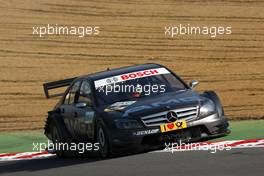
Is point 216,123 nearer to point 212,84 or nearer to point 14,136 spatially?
point 14,136

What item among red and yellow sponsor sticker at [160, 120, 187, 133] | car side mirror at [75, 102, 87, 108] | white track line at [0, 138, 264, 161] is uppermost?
car side mirror at [75, 102, 87, 108]

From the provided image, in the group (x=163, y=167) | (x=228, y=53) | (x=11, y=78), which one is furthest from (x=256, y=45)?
(x=163, y=167)

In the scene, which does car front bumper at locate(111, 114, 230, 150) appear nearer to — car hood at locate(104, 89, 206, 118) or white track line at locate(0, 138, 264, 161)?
car hood at locate(104, 89, 206, 118)

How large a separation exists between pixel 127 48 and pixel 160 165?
15.9m

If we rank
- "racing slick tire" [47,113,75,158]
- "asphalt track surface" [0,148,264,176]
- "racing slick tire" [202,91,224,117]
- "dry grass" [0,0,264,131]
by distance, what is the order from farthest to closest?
"dry grass" [0,0,264,131]
"racing slick tire" [47,113,75,158]
"racing slick tire" [202,91,224,117]
"asphalt track surface" [0,148,264,176]

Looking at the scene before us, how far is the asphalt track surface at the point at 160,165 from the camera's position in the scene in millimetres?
9906

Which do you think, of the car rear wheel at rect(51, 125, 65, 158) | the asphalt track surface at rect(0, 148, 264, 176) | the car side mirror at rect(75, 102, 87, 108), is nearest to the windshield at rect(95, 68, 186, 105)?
the car side mirror at rect(75, 102, 87, 108)

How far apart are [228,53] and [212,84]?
12.0ft

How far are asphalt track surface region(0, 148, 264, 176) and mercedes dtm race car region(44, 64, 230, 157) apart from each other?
0.27 metres

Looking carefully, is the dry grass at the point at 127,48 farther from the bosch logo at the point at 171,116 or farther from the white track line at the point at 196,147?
the bosch logo at the point at 171,116

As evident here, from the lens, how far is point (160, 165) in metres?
10.7

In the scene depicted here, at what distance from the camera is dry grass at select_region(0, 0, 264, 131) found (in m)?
20.6

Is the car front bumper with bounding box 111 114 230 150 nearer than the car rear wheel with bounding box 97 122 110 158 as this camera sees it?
Yes

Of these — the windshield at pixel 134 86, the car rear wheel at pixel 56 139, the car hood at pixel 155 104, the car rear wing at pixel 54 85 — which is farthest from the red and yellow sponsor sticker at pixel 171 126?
the car rear wing at pixel 54 85
